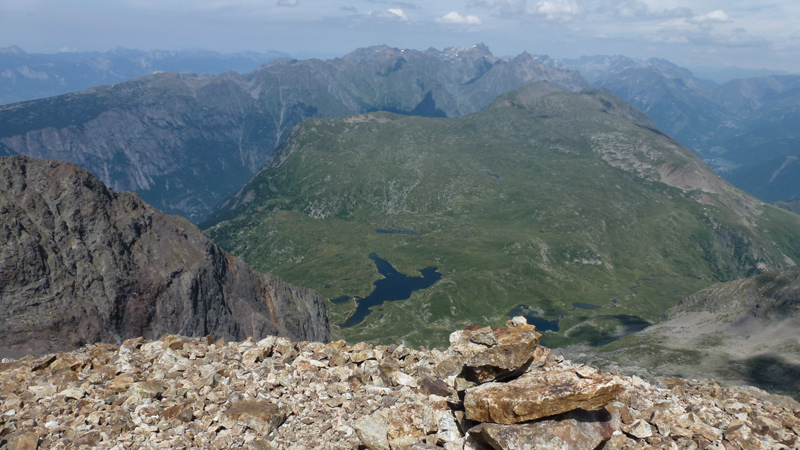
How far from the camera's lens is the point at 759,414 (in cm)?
2769

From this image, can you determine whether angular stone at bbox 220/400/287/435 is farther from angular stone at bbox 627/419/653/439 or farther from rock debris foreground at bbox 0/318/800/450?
angular stone at bbox 627/419/653/439

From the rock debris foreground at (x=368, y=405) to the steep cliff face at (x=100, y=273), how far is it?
58981 millimetres

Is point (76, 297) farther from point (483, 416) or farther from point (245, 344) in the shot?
point (483, 416)

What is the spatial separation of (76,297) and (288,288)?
8736 cm

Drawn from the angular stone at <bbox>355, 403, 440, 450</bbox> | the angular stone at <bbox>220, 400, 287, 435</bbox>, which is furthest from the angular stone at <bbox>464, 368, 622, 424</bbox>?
the angular stone at <bbox>220, 400, 287, 435</bbox>

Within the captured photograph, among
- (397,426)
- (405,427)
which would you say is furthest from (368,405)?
(405,427)

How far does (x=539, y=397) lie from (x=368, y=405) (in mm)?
10440

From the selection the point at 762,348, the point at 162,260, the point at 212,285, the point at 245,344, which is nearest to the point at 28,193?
the point at 162,260

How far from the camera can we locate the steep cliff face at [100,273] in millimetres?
82312

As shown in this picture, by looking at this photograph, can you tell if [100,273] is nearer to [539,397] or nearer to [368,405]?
[368,405]

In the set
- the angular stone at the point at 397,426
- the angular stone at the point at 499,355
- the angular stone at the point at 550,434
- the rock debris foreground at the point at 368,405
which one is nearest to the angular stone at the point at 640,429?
the rock debris foreground at the point at 368,405

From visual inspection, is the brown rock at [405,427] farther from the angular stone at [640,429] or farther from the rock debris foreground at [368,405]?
the angular stone at [640,429]

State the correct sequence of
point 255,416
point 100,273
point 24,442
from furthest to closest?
point 100,273 < point 255,416 < point 24,442

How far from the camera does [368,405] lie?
25.8m
